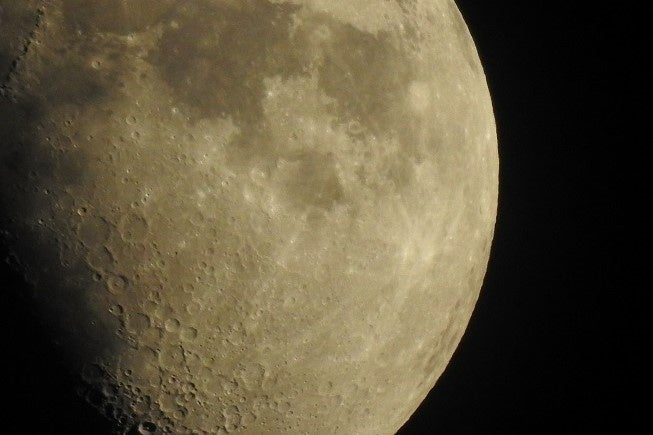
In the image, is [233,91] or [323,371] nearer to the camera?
[233,91]

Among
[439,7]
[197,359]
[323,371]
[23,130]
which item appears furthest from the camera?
[439,7]

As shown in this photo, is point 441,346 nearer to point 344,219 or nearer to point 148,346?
point 344,219

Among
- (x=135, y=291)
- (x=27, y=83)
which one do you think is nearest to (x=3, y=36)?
(x=27, y=83)

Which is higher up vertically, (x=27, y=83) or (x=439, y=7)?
(x=439, y=7)

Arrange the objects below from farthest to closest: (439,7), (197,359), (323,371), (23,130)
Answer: (439,7) → (323,371) → (197,359) → (23,130)

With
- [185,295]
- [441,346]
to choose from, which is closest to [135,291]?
[185,295]

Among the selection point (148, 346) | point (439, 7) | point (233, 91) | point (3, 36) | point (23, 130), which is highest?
point (439, 7)
